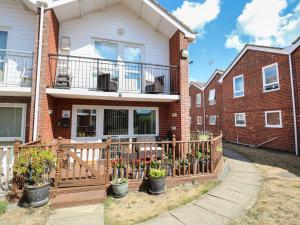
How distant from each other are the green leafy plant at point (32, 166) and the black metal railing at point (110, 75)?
3.39 metres

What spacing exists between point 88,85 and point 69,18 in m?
3.16

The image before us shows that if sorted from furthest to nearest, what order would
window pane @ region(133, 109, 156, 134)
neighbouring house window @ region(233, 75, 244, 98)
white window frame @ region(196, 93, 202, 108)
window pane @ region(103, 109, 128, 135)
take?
white window frame @ region(196, 93, 202, 108)
neighbouring house window @ region(233, 75, 244, 98)
window pane @ region(133, 109, 156, 134)
window pane @ region(103, 109, 128, 135)

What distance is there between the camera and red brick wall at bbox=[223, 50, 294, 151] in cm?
1159

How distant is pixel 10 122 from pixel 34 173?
4.17m

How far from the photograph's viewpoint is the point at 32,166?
460 cm

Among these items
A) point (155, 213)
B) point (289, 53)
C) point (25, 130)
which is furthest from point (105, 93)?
point (289, 53)

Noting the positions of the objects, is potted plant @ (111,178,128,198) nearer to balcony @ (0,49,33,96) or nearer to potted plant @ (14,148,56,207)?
potted plant @ (14,148,56,207)

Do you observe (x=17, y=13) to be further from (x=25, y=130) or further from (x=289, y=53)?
(x=289, y=53)

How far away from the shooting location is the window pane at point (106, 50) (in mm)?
8766

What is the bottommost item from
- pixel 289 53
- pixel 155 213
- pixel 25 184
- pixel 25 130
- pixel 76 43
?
pixel 155 213

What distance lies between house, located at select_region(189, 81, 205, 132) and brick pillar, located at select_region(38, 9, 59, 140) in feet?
64.8

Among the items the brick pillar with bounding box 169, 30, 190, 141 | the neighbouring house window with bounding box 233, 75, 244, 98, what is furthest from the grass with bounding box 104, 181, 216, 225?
the neighbouring house window with bounding box 233, 75, 244, 98

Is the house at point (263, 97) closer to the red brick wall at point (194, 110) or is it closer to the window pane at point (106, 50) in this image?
the red brick wall at point (194, 110)

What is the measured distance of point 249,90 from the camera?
14.6 m
